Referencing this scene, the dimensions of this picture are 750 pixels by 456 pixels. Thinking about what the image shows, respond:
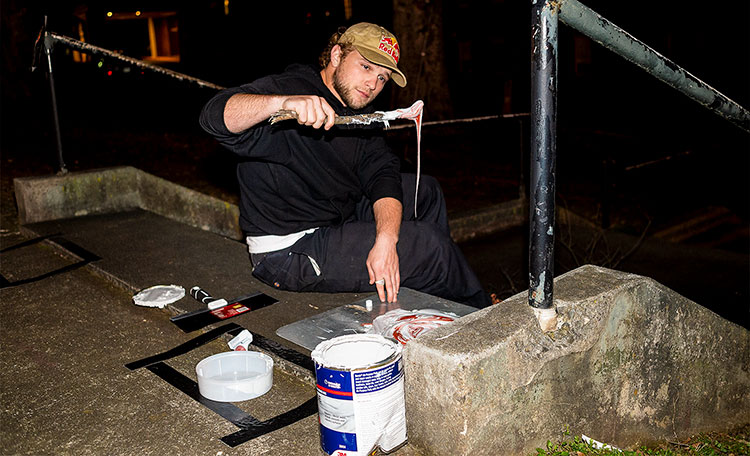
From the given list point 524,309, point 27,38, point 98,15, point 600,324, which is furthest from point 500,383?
point 98,15

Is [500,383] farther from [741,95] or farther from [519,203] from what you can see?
[741,95]

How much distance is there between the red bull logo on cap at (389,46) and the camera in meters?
3.55

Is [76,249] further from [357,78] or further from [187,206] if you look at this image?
[357,78]

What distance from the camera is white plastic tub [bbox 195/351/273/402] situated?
255 centimetres

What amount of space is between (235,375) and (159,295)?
1050mm

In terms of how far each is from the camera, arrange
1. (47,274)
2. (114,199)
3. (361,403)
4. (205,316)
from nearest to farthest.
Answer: (361,403)
(205,316)
(47,274)
(114,199)

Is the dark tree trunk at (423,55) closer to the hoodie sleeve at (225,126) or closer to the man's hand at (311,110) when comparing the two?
the hoodie sleeve at (225,126)

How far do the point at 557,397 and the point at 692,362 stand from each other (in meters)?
1.01

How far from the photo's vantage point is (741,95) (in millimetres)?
15352

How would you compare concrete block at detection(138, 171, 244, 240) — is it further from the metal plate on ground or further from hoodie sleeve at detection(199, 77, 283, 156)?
the metal plate on ground

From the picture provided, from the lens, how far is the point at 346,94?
3.64 m

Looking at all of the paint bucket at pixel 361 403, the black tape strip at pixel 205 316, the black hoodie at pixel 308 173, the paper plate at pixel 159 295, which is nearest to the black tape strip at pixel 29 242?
the paper plate at pixel 159 295

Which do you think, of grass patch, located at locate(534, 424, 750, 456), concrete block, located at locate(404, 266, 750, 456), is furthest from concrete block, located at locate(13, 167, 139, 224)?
grass patch, located at locate(534, 424, 750, 456)

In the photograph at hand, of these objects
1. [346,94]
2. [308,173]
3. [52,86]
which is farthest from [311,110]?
[52,86]
